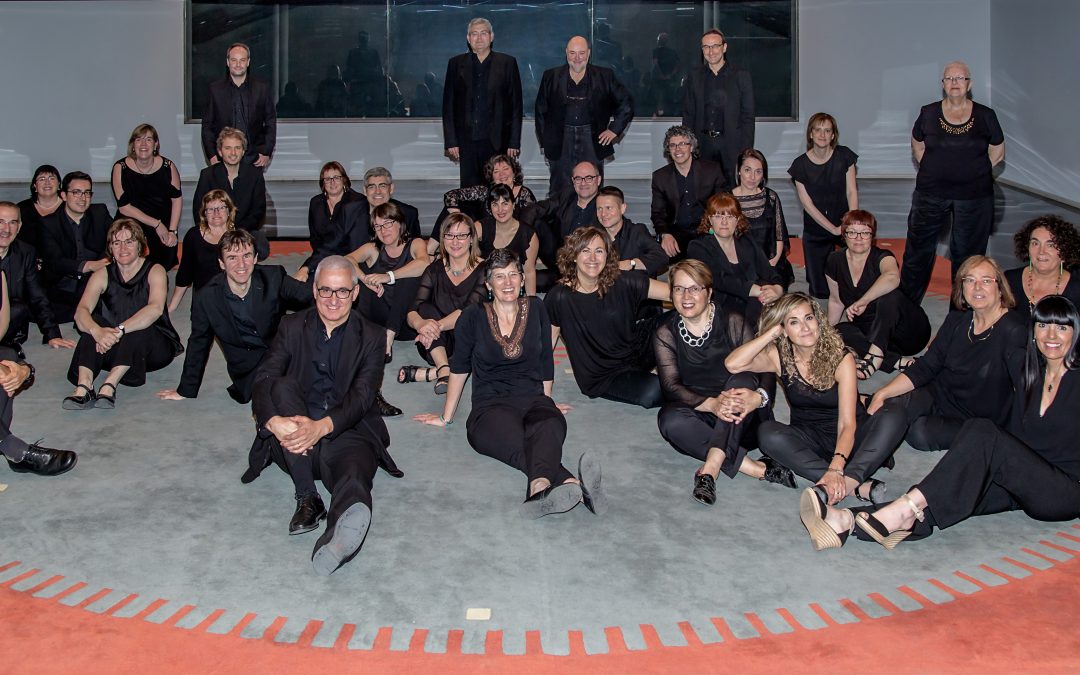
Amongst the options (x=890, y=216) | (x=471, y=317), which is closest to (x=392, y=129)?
(x=890, y=216)

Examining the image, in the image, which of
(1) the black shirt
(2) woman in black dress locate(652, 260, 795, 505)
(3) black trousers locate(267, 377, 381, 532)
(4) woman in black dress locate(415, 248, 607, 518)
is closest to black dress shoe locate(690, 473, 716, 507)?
(2) woman in black dress locate(652, 260, 795, 505)

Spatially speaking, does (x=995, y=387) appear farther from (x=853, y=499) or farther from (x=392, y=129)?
(x=392, y=129)

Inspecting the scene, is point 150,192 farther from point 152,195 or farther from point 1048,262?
point 1048,262

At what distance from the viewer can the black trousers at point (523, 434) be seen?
4.42 metres

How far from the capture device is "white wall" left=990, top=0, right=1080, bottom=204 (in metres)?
9.87

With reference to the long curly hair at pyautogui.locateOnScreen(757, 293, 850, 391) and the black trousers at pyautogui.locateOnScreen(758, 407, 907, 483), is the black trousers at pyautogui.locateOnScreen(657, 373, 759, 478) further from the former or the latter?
the long curly hair at pyautogui.locateOnScreen(757, 293, 850, 391)

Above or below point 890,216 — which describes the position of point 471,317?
below

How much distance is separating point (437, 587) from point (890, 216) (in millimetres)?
8170

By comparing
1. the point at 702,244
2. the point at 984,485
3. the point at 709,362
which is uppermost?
the point at 702,244

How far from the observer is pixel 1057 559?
12.9 ft

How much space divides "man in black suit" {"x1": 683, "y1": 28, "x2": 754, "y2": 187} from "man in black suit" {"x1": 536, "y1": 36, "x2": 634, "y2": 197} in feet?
1.58

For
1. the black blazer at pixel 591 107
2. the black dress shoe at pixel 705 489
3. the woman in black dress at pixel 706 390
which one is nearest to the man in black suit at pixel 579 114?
the black blazer at pixel 591 107

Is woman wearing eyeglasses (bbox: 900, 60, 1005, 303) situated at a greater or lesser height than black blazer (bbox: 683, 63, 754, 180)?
lesser

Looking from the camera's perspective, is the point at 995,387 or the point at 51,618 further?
the point at 995,387
